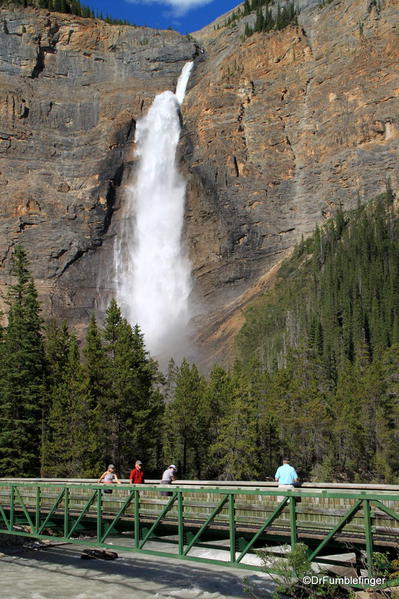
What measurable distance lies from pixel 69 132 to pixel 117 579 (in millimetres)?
124887

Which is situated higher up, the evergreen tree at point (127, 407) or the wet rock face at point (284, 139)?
the wet rock face at point (284, 139)

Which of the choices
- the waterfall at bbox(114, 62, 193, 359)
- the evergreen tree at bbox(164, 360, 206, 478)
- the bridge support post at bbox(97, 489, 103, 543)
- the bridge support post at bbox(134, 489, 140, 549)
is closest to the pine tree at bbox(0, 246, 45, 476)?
the evergreen tree at bbox(164, 360, 206, 478)

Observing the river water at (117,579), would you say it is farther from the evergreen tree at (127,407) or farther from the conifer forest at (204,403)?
the evergreen tree at (127,407)

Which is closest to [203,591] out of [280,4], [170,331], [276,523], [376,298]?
[276,523]

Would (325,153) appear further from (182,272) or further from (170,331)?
(170,331)

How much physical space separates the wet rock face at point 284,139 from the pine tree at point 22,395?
6035cm

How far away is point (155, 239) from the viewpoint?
126188 millimetres

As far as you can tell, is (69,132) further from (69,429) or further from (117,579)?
(117,579)

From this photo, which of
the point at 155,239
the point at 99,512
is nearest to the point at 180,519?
the point at 99,512

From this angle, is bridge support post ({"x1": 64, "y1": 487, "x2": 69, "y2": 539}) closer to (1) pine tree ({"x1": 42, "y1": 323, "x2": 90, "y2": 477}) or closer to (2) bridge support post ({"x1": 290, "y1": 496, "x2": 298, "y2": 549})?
(2) bridge support post ({"x1": 290, "y1": 496, "x2": 298, "y2": 549})

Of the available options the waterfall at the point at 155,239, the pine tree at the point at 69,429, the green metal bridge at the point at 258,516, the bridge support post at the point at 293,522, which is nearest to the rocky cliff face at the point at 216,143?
the waterfall at the point at 155,239

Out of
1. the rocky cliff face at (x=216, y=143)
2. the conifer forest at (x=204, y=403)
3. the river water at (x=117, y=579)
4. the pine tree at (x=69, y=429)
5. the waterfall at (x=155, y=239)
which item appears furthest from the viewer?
the waterfall at (x=155, y=239)

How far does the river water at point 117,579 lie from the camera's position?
20.5 metres

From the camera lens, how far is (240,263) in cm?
11631
